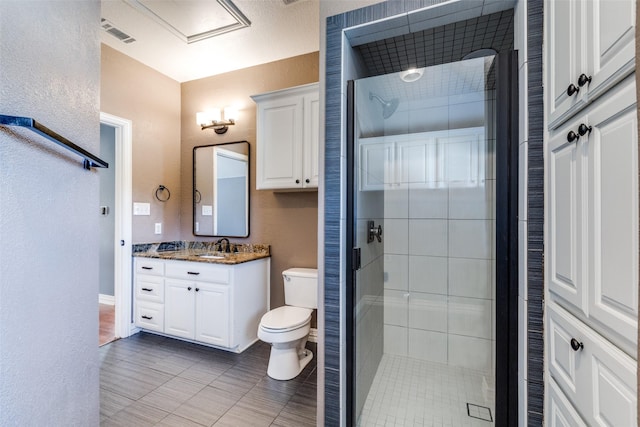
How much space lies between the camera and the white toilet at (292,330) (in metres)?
2.04

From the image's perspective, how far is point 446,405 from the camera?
1.57 m

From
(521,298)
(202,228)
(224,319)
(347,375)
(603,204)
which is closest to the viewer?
(603,204)

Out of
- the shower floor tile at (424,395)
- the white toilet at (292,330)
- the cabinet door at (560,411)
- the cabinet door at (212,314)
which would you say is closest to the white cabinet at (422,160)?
the cabinet door at (560,411)

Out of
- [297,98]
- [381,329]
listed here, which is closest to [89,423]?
[381,329]

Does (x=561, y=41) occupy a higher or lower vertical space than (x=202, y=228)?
higher

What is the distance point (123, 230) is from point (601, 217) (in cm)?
326

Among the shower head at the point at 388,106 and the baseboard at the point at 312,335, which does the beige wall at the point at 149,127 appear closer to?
the baseboard at the point at 312,335

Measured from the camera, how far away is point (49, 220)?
3.22 feet

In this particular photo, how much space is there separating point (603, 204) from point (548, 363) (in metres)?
0.65

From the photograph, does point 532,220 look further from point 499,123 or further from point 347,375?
point 347,375

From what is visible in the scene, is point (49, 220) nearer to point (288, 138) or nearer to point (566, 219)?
point (566, 219)

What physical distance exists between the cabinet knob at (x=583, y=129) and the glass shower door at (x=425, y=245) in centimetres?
51

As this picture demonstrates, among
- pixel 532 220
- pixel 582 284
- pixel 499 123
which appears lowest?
pixel 582 284

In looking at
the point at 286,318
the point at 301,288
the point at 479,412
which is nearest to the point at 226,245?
the point at 301,288
